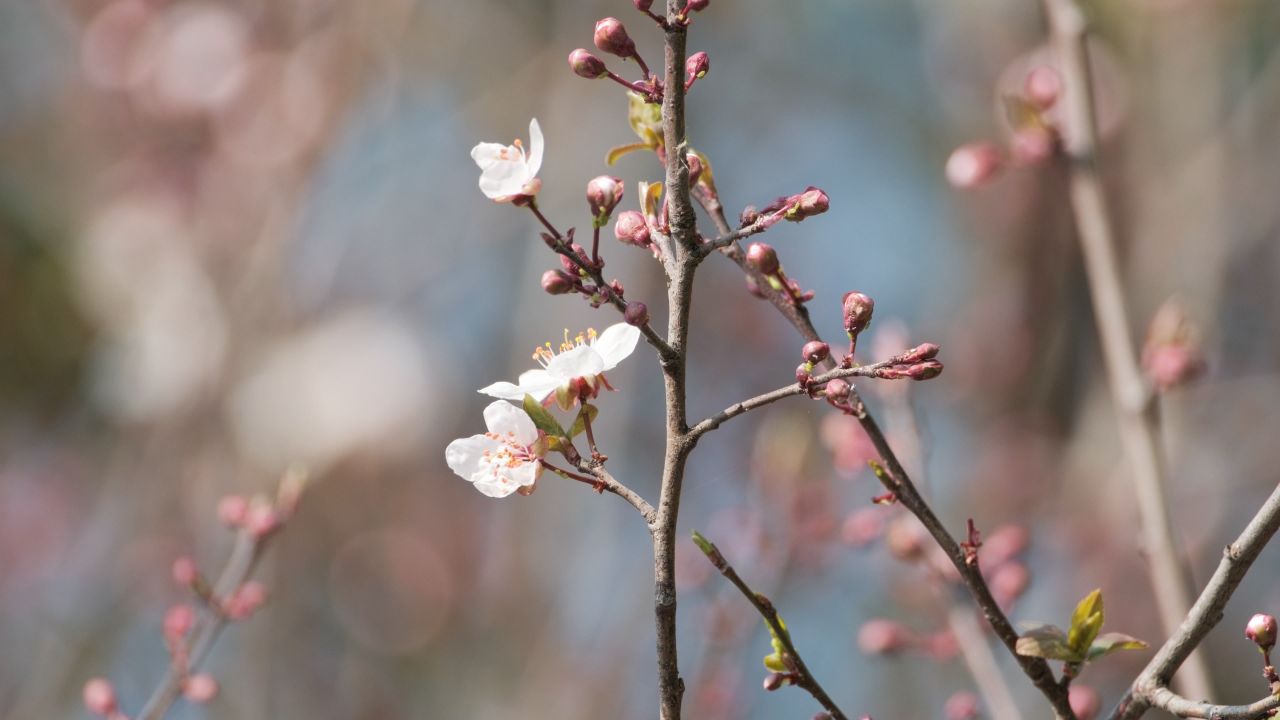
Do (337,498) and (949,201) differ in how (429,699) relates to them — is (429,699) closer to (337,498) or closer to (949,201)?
(337,498)

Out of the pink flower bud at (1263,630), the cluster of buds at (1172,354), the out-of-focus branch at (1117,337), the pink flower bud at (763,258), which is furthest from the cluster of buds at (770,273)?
the cluster of buds at (1172,354)

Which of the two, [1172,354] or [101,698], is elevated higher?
[1172,354]

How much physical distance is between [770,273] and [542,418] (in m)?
0.23

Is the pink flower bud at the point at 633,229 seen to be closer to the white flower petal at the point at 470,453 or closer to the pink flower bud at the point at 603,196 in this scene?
the pink flower bud at the point at 603,196

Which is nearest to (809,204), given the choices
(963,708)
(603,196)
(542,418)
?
(603,196)

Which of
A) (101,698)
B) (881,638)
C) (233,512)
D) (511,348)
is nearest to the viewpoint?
(101,698)

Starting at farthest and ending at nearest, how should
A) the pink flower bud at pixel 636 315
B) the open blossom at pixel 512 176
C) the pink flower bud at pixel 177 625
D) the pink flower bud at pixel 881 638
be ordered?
the pink flower bud at pixel 881 638 < the pink flower bud at pixel 177 625 < the open blossom at pixel 512 176 < the pink flower bud at pixel 636 315

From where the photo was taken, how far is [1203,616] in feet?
2.57

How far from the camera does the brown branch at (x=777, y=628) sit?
77 centimetres

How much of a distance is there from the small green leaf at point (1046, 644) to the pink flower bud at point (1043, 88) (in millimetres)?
1068

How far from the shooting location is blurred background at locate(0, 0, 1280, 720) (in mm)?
3355

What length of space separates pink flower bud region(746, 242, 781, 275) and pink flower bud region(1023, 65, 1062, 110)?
1.00 metres

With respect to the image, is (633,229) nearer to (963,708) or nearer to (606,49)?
(606,49)

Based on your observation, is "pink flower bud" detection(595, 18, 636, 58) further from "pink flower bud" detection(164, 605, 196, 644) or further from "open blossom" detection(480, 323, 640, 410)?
"pink flower bud" detection(164, 605, 196, 644)
